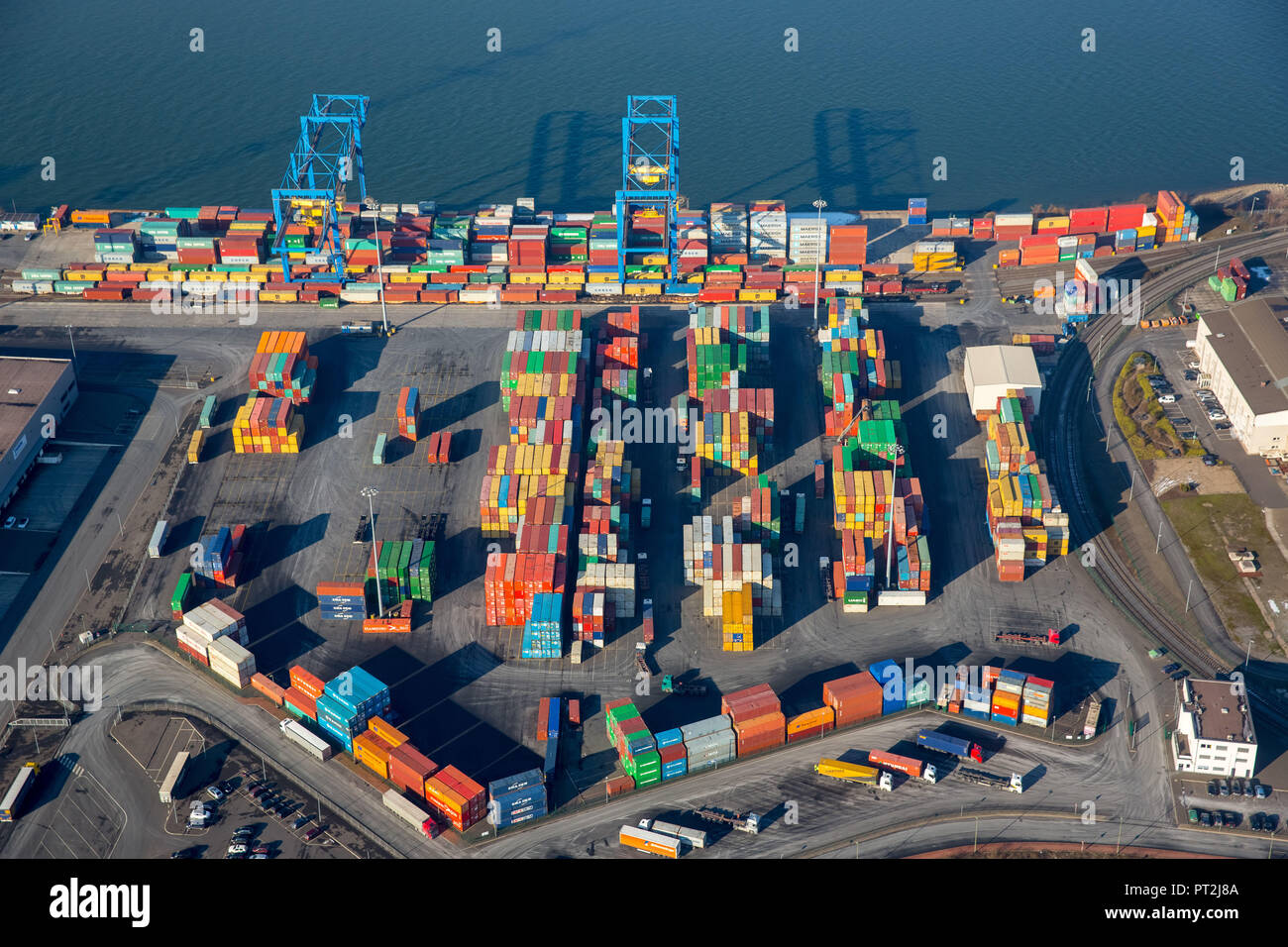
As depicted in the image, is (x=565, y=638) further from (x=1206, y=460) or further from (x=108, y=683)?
(x=1206, y=460)

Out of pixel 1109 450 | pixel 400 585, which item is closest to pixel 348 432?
pixel 400 585

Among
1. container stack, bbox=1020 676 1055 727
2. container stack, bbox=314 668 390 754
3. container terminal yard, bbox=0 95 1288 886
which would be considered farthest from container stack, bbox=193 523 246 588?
container stack, bbox=1020 676 1055 727

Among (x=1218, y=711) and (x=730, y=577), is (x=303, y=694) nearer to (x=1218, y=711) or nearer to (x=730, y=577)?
(x=730, y=577)

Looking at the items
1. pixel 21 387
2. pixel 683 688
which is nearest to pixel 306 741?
pixel 683 688

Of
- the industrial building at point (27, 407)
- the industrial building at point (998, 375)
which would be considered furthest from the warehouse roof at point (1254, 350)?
the industrial building at point (27, 407)

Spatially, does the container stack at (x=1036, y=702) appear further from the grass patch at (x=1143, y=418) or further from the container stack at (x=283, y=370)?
the container stack at (x=283, y=370)

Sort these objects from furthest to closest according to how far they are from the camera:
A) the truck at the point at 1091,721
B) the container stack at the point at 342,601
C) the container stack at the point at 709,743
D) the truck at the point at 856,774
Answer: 1. the container stack at the point at 342,601
2. the truck at the point at 1091,721
3. the container stack at the point at 709,743
4. the truck at the point at 856,774

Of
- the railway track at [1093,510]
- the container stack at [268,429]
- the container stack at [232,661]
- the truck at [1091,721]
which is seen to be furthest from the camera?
the container stack at [268,429]
